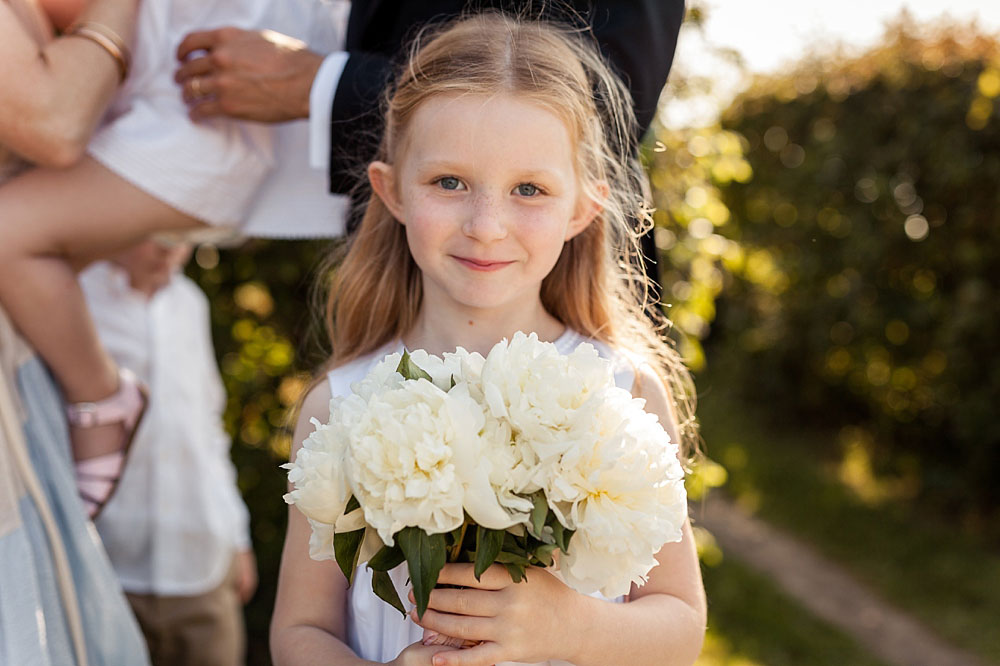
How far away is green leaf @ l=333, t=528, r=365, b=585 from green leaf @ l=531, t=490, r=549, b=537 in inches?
10.9

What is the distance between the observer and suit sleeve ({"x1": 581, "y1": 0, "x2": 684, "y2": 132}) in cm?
221

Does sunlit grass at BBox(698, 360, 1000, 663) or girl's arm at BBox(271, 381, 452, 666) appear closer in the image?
girl's arm at BBox(271, 381, 452, 666)

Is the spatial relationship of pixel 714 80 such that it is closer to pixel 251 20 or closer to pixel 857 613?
pixel 251 20

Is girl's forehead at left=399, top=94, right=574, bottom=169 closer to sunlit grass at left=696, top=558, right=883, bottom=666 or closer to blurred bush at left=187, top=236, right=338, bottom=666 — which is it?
blurred bush at left=187, top=236, right=338, bottom=666

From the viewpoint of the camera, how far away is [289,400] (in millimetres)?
4188

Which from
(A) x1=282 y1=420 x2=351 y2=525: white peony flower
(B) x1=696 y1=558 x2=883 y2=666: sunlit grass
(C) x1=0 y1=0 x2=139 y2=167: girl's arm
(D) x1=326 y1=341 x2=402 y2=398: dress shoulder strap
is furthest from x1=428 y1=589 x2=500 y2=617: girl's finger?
(B) x1=696 y1=558 x2=883 y2=666: sunlit grass

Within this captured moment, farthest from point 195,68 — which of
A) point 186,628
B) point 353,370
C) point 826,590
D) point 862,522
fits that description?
point 862,522

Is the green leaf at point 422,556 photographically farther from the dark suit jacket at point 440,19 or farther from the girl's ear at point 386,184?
the dark suit jacket at point 440,19

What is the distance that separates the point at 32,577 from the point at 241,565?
1568 millimetres

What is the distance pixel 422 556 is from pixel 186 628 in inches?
85.0

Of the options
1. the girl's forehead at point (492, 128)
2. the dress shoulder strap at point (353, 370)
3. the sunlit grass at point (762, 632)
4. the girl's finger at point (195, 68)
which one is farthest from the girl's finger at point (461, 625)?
the sunlit grass at point (762, 632)

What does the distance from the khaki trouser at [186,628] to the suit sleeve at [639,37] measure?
2.20 meters

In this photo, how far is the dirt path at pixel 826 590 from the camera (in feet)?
15.4

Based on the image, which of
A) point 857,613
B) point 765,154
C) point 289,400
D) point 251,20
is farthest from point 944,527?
point 251,20
